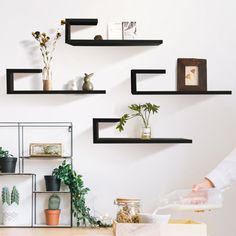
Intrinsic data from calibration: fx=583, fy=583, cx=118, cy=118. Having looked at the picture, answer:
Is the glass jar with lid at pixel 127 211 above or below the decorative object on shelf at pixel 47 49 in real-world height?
below

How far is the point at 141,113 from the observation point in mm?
3707

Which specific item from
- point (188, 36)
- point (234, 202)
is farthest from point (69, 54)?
point (234, 202)

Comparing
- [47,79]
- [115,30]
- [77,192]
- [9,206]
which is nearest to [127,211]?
[77,192]

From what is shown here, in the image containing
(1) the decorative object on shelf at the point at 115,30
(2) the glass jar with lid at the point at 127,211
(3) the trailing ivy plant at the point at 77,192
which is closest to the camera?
(2) the glass jar with lid at the point at 127,211

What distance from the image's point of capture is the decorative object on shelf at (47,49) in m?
3.63

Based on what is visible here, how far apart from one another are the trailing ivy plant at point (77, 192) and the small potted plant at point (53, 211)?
10 centimetres

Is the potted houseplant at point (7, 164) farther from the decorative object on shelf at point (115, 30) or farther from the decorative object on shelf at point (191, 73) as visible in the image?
the decorative object on shelf at point (191, 73)

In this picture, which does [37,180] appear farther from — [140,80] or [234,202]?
[234,202]

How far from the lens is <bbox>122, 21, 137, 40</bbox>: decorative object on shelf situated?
367cm

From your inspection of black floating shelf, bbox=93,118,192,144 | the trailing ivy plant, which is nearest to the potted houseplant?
the trailing ivy plant

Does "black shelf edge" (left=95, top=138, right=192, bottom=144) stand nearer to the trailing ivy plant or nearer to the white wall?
the white wall

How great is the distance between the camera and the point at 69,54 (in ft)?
12.3

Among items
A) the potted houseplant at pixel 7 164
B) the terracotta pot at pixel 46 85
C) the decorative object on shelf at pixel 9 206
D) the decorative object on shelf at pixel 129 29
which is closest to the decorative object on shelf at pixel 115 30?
the decorative object on shelf at pixel 129 29

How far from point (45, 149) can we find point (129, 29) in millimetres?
921
